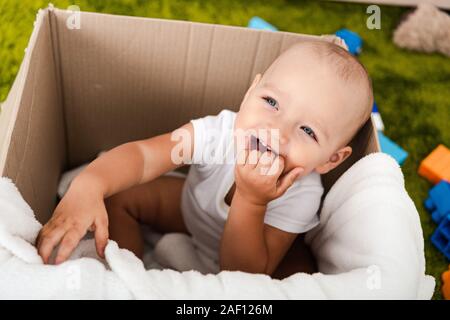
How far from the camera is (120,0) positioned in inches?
50.8

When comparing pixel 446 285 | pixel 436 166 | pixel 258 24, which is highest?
pixel 258 24

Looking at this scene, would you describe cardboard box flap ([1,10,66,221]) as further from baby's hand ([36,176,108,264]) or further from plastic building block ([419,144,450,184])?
plastic building block ([419,144,450,184])

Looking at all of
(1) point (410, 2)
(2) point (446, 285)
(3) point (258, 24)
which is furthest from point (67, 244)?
(1) point (410, 2)

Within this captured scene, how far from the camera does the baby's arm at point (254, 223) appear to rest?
647 mm

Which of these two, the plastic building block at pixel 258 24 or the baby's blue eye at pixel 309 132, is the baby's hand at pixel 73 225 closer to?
the baby's blue eye at pixel 309 132

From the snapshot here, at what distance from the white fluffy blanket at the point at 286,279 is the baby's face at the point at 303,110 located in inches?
3.0

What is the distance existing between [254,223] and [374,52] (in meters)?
0.83

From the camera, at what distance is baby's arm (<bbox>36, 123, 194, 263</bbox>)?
1.86 feet

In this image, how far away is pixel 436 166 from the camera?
114 cm

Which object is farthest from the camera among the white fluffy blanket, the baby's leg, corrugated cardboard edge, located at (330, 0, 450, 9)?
corrugated cardboard edge, located at (330, 0, 450, 9)

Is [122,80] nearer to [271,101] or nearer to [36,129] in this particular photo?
[36,129]

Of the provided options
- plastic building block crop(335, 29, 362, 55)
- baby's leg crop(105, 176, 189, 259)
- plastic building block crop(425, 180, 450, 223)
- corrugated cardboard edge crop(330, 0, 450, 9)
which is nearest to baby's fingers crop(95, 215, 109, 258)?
baby's leg crop(105, 176, 189, 259)

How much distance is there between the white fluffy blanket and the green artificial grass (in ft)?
1.47

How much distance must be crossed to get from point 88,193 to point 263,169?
0.72 ft
